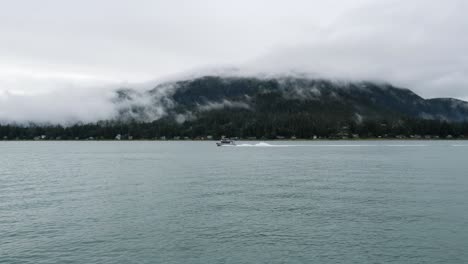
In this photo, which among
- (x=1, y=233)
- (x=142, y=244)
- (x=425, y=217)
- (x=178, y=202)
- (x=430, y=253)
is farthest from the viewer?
(x=178, y=202)

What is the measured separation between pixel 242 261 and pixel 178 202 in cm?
2495

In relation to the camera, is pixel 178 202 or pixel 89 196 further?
pixel 89 196

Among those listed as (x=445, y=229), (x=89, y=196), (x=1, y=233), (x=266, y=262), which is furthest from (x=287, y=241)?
(x=89, y=196)

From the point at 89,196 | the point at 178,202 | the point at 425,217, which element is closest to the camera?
the point at 425,217

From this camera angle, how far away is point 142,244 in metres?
34.9

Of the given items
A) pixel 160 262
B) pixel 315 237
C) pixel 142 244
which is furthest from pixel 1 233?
pixel 315 237

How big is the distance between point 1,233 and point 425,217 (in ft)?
137

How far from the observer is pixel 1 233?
127 ft

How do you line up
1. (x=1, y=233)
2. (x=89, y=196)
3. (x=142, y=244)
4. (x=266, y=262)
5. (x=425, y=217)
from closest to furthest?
1. (x=266, y=262)
2. (x=142, y=244)
3. (x=1, y=233)
4. (x=425, y=217)
5. (x=89, y=196)

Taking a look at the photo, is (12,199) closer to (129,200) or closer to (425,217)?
(129,200)

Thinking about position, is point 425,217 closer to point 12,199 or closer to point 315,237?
point 315,237

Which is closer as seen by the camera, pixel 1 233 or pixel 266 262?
pixel 266 262

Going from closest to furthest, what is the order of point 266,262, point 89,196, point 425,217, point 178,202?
point 266,262, point 425,217, point 178,202, point 89,196

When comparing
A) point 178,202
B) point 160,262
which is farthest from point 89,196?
point 160,262
